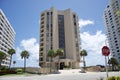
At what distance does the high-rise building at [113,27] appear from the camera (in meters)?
119

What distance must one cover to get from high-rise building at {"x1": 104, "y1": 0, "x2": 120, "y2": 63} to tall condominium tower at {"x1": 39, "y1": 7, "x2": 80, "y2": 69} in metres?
38.6

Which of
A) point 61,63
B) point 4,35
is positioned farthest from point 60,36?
point 4,35

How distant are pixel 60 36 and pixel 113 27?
5275 centimetres

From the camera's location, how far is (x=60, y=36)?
9188cm

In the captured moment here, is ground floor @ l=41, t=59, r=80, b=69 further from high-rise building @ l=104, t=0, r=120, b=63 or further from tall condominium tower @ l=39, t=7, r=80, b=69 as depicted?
high-rise building @ l=104, t=0, r=120, b=63

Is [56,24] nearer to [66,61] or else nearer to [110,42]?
[66,61]

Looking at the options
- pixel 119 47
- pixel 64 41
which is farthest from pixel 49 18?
pixel 119 47

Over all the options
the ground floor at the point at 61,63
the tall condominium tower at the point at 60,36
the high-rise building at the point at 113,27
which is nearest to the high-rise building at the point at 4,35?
the tall condominium tower at the point at 60,36

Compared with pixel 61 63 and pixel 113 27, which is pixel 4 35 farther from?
pixel 113 27

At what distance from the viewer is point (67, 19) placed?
95.5 m

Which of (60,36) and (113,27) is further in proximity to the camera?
(113,27)

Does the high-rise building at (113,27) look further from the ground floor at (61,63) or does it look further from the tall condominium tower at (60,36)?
the ground floor at (61,63)

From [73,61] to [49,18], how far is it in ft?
85.4

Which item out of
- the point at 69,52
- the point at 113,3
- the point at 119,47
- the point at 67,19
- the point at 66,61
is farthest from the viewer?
the point at 113,3
